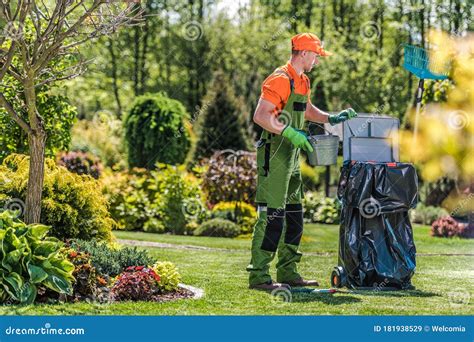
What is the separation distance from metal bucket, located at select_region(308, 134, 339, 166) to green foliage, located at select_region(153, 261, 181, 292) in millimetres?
1404

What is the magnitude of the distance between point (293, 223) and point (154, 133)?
10249 mm

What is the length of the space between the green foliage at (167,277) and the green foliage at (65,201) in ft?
3.87

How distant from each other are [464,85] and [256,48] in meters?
12.4

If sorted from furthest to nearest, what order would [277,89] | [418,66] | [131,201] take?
[131,201] → [418,66] → [277,89]

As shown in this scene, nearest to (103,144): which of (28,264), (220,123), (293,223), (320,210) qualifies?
(220,123)

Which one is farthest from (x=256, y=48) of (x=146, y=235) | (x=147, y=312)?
(x=147, y=312)

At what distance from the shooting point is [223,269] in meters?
8.61

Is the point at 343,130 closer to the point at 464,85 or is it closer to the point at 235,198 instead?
the point at 235,198

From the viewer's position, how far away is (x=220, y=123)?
18.0 metres

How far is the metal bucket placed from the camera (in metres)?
6.71

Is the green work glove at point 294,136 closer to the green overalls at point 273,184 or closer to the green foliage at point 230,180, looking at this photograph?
the green overalls at point 273,184

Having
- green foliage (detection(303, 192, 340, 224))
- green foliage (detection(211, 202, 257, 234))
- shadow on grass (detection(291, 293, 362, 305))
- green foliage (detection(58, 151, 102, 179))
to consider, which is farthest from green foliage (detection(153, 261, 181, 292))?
green foliage (detection(303, 192, 340, 224))

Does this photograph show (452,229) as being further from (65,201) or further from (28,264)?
(28,264)

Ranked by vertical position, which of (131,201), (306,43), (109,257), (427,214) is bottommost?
(427,214)
